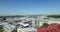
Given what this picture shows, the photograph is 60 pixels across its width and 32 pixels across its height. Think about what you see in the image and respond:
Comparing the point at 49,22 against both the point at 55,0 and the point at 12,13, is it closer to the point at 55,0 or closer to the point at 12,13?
the point at 55,0

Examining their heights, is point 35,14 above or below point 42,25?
above

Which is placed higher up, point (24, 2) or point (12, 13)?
point (24, 2)

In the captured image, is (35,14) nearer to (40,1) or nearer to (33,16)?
(33,16)

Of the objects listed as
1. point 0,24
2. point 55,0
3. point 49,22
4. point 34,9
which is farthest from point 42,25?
point 0,24

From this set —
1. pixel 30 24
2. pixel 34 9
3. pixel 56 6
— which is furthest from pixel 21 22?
pixel 56 6

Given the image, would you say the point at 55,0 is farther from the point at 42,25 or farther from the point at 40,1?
the point at 42,25

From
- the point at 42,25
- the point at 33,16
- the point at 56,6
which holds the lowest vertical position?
the point at 42,25

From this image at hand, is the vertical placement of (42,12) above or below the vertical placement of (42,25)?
above


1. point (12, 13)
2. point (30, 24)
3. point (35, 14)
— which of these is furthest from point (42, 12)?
point (12, 13)
